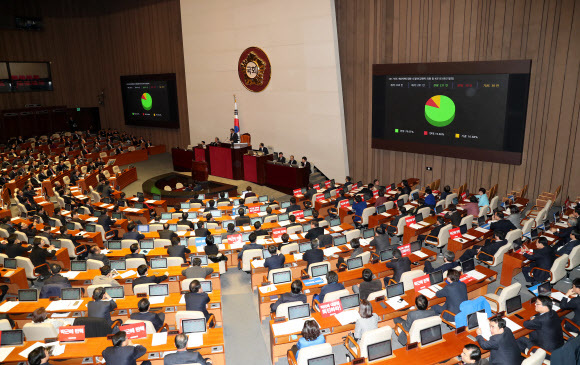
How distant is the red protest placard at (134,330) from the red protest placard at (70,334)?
671 mm

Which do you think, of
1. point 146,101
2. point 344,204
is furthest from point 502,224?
point 146,101

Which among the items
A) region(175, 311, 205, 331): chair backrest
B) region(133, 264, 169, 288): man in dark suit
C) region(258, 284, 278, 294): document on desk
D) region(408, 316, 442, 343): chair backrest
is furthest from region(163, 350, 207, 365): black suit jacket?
region(408, 316, 442, 343): chair backrest

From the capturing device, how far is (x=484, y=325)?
252 inches

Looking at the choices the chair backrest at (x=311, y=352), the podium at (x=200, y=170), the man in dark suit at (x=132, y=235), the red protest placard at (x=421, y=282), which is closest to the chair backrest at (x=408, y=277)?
the red protest placard at (x=421, y=282)

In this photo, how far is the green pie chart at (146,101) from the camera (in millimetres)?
27953

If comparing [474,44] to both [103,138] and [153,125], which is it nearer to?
[153,125]

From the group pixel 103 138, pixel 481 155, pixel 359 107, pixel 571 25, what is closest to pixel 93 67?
pixel 103 138

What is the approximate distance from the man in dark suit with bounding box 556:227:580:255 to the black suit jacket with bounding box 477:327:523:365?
470cm

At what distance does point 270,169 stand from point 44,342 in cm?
1308

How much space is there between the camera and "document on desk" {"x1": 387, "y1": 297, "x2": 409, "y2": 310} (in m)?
7.53

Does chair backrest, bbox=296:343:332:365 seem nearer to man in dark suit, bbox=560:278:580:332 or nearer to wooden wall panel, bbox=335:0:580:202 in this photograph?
man in dark suit, bbox=560:278:580:332

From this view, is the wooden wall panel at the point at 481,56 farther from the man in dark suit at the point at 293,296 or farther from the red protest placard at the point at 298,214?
the man in dark suit at the point at 293,296

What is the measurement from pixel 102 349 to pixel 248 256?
A: 4139 millimetres

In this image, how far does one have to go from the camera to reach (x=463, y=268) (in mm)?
8734
